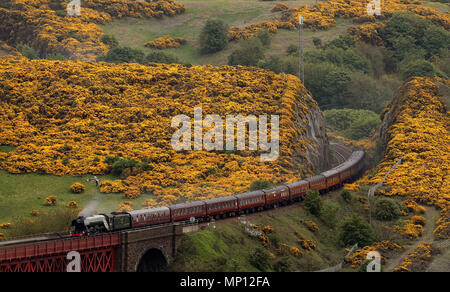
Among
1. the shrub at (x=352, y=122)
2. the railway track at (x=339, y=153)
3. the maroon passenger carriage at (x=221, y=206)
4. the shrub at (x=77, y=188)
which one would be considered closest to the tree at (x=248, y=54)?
the shrub at (x=352, y=122)

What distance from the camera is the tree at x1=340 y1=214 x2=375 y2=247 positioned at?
229 feet

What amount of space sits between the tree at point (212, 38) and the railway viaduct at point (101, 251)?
106068 mm

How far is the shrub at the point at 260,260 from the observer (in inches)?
2263

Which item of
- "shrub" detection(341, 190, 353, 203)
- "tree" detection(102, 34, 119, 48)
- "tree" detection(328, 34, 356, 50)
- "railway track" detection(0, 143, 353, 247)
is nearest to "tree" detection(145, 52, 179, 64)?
"tree" detection(102, 34, 119, 48)

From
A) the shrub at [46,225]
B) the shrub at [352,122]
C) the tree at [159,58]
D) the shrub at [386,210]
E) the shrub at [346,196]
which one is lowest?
the shrub at [352,122]

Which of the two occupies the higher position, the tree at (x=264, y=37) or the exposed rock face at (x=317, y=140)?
the tree at (x=264, y=37)

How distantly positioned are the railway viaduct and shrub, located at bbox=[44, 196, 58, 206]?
717 inches

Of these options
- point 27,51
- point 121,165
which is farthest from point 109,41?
point 121,165

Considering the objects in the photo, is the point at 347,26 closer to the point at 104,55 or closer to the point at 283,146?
the point at 104,55

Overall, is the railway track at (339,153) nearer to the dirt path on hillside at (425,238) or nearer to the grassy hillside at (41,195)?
the dirt path on hillside at (425,238)

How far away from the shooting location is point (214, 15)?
17662 cm
